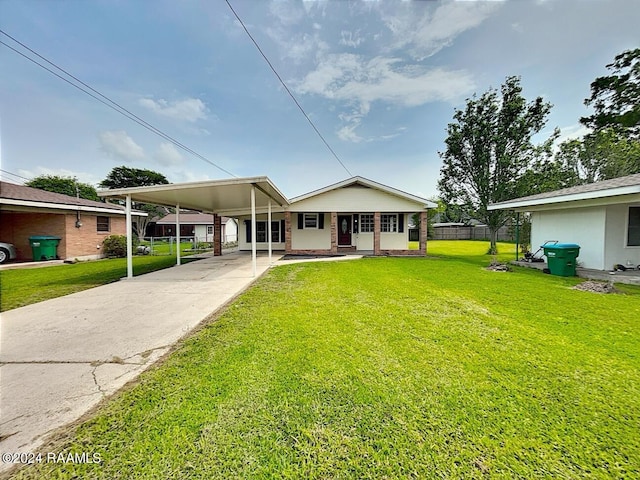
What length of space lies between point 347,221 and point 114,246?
1371cm

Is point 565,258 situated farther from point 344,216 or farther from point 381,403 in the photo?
point 344,216

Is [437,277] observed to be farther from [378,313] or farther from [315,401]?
[315,401]

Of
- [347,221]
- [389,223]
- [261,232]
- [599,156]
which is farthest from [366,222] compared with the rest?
[599,156]

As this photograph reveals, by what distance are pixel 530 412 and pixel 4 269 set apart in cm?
1676

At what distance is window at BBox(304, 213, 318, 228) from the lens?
15.6 metres

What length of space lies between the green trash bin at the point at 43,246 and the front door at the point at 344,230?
14555mm

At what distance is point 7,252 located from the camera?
41.4 ft

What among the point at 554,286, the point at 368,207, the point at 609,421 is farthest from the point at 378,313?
the point at 368,207

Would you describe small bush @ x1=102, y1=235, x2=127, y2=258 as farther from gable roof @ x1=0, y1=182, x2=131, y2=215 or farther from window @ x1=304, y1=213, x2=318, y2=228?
window @ x1=304, y1=213, x2=318, y2=228

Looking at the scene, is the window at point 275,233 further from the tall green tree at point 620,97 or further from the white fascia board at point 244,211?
the tall green tree at point 620,97

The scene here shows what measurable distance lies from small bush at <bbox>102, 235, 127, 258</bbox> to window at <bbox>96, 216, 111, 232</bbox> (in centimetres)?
63

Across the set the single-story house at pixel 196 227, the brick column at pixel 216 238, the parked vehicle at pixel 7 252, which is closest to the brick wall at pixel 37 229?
the parked vehicle at pixel 7 252

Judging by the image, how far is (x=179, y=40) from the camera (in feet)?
37.3

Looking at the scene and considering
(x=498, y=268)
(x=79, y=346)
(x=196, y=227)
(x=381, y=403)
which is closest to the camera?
(x=381, y=403)
